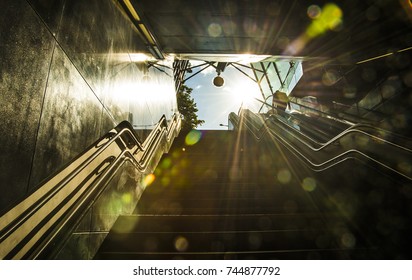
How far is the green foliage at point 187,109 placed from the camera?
20656mm

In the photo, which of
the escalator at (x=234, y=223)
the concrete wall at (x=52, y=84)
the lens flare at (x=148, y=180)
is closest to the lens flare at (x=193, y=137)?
the lens flare at (x=148, y=180)

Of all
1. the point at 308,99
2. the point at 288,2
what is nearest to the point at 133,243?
the point at 288,2

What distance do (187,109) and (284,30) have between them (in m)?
17.1

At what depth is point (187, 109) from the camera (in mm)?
21172

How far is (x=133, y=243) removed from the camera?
2672mm

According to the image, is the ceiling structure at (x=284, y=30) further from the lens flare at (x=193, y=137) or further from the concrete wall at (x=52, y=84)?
the lens flare at (x=193, y=137)

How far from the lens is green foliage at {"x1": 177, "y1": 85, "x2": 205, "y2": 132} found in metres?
20.7

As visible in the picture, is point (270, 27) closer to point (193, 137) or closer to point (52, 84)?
point (52, 84)

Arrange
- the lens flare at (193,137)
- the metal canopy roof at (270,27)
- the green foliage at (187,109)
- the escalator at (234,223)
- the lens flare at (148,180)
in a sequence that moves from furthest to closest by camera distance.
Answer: the green foliage at (187,109) → the lens flare at (193,137) → the lens flare at (148,180) → the metal canopy roof at (270,27) → the escalator at (234,223)

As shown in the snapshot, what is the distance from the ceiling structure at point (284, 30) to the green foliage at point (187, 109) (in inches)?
591

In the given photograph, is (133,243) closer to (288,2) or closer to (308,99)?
(288,2)

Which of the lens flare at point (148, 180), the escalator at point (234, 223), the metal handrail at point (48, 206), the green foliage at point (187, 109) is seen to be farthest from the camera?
the green foliage at point (187, 109)

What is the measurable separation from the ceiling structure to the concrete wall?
1026mm

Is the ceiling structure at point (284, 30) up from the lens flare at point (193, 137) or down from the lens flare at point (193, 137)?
up
